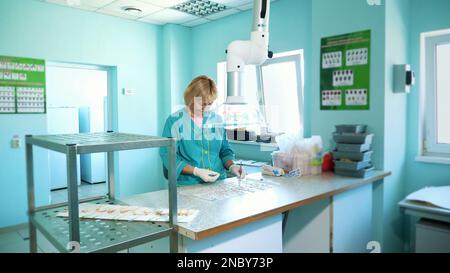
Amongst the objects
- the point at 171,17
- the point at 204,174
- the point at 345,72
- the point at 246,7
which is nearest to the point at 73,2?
the point at 171,17

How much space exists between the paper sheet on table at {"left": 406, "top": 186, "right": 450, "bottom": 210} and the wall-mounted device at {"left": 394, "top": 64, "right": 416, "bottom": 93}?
0.78 metres

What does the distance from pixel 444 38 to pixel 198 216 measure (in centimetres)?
254

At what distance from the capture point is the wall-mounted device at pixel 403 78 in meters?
2.51

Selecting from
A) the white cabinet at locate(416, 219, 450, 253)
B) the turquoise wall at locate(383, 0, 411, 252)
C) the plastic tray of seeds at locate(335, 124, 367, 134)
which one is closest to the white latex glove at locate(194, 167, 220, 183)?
the plastic tray of seeds at locate(335, 124, 367, 134)

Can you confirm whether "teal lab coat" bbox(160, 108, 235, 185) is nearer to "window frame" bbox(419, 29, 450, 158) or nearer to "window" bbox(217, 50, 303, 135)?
"window" bbox(217, 50, 303, 135)

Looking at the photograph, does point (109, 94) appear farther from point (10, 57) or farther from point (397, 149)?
point (397, 149)

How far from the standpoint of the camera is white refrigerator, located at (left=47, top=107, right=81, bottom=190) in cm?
505

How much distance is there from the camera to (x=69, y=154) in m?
0.96

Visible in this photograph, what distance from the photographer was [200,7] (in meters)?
3.97

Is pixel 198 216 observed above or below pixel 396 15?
below

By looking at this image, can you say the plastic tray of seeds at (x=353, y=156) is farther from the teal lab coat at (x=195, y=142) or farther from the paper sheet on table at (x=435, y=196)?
the teal lab coat at (x=195, y=142)

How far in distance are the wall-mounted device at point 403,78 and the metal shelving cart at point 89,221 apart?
2057 mm

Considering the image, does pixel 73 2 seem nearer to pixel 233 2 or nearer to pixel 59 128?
pixel 233 2
